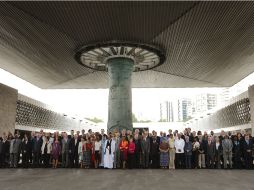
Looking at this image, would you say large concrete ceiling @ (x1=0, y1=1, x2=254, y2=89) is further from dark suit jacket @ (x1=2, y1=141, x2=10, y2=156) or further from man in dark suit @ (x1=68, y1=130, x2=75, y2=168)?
dark suit jacket @ (x1=2, y1=141, x2=10, y2=156)

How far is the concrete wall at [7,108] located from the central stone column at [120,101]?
8.42 m

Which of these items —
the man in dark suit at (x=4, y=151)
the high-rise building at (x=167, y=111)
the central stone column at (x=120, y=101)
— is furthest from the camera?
the high-rise building at (x=167, y=111)

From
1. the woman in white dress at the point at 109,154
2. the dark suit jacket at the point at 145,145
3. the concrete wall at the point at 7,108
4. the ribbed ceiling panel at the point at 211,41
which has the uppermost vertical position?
the ribbed ceiling panel at the point at 211,41

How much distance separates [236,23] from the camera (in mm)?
15859

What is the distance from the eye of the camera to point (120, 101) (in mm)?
18359

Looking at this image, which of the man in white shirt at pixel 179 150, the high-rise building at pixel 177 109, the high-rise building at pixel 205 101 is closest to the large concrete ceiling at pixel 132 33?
the man in white shirt at pixel 179 150

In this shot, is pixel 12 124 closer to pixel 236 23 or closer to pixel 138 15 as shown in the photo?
pixel 138 15

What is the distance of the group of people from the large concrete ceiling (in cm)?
590

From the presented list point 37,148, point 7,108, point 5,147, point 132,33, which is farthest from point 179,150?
point 7,108

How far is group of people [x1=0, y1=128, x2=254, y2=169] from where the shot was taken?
1275 cm

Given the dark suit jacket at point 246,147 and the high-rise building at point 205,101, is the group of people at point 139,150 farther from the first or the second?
the high-rise building at point 205,101

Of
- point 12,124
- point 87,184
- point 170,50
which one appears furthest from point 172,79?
point 87,184

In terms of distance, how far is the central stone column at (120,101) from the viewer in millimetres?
18172

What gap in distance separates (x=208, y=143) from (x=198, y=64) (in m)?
11.9
